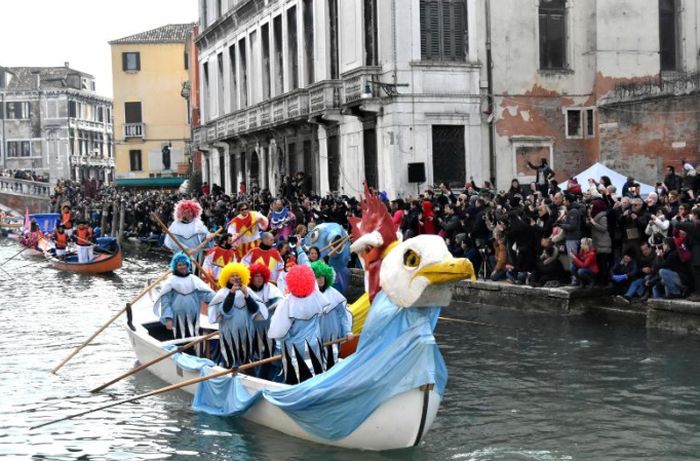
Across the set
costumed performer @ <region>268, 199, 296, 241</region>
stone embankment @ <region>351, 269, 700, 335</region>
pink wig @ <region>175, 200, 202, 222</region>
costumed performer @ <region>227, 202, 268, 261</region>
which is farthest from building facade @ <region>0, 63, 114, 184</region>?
stone embankment @ <region>351, 269, 700, 335</region>

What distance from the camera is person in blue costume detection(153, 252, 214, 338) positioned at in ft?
51.5

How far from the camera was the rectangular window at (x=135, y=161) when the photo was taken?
7344 centimetres

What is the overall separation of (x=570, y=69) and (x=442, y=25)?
3.73m

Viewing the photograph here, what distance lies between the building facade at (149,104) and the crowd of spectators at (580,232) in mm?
48468

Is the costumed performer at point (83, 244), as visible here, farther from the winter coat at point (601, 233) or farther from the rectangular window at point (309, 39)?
the winter coat at point (601, 233)

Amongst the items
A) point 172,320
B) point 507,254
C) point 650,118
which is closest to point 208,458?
point 172,320

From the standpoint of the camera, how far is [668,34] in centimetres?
3058

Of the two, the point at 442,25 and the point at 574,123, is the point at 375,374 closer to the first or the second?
the point at 442,25

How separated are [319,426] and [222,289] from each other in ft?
8.36

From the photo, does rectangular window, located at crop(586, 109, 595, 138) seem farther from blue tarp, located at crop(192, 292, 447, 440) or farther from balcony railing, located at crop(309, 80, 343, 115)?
blue tarp, located at crop(192, 292, 447, 440)

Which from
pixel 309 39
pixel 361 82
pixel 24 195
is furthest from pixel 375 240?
pixel 24 195

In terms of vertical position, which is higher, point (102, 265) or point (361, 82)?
point (361, 82)

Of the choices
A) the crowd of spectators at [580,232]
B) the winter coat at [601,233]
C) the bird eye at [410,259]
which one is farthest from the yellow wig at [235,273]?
the winter coat at [601,233]

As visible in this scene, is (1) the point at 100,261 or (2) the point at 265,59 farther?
(2) the point at 265,59
